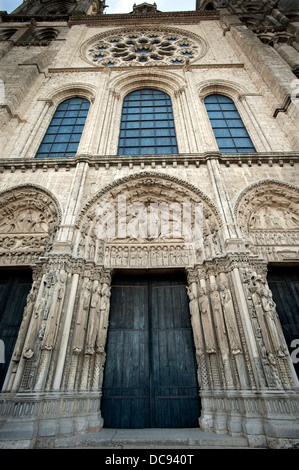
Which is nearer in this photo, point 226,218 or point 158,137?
point 226,218

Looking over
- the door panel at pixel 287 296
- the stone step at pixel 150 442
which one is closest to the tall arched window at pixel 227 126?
the door panel at pixel 287 296

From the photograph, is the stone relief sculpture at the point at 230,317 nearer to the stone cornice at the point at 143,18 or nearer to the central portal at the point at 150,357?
the central portal at the point at 150,357

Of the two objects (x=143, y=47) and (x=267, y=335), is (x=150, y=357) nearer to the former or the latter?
(x=267, y=335)

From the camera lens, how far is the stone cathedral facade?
3.85 meters

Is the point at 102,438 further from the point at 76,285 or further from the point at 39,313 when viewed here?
the point at 76,285

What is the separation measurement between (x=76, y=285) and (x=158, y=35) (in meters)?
16.3

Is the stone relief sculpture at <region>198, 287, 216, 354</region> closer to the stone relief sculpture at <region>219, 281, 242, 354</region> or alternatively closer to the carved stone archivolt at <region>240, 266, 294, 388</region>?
the stone relief sculpture at <region>219, 281, 242, 354</region>

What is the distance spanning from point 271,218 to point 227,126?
4400 mm

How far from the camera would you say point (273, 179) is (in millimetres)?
6148

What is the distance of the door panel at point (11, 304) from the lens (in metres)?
4.73

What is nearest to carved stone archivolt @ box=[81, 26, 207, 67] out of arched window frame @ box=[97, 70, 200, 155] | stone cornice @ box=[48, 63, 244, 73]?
stone cornice @ box=[48, 63, 244, 73]

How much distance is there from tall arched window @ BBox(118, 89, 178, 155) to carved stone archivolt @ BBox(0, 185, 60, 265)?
327 cm

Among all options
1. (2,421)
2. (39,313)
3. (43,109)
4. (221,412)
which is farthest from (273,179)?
(43,109)
